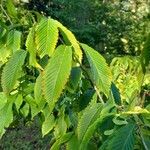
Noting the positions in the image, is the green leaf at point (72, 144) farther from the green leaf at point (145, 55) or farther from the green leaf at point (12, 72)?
the green leaf at point (145, 55)

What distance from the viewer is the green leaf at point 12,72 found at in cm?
103

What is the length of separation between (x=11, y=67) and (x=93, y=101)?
8.6 inches

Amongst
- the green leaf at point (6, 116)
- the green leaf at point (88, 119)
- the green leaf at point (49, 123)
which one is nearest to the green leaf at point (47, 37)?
the green leaf at point (88, 119)

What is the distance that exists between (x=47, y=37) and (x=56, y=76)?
0.11 m

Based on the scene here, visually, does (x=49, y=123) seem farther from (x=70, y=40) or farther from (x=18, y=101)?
(x=70, y=40)

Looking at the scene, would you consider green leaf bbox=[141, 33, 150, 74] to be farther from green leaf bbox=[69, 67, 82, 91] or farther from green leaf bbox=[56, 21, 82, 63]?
green leaf bbox=[69, 67, 82, 91]

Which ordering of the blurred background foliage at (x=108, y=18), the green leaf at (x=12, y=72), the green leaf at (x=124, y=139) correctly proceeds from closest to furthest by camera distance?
the green leaf at (x=124, y=139)
the green leaf at (x=12, y=72)
the blurred background foliage at (x=108, y=18)

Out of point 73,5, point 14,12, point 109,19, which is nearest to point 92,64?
point 14,12

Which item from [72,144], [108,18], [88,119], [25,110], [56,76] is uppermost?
[56,76]

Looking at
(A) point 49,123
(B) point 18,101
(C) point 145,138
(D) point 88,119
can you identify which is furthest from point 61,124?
(C) point 145,138

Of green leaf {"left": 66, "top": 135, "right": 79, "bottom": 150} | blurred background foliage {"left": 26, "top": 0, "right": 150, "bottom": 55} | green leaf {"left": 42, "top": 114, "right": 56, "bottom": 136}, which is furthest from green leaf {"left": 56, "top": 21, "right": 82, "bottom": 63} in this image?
blurred background foliage {"left": 26, "top": 0, "right": 150, "bottom": 55}

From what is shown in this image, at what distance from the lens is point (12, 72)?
104 centimetres

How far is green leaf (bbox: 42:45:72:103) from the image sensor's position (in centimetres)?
90

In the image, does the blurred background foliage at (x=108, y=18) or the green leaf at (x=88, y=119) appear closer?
the green leaf at (x=88, y=119)
